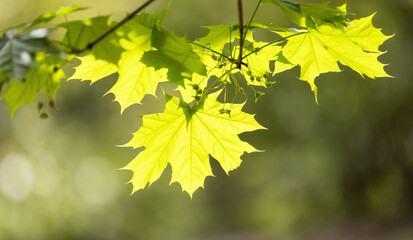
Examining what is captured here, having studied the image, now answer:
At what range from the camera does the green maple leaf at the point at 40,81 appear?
0.61m

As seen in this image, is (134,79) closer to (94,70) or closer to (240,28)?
(94,70)

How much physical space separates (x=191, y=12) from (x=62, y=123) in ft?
10.7

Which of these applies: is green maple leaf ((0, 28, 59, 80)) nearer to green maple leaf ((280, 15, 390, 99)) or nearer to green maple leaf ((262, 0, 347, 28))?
green maple leaf ((262, 0, 347, 28))

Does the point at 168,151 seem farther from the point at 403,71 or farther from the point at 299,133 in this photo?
the point at 299,133

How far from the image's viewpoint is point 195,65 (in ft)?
2.72

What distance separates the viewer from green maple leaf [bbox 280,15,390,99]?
98 cm

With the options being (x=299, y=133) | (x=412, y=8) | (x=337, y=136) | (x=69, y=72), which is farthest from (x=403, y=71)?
(x=69, y=72)

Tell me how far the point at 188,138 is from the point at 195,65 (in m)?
0.31

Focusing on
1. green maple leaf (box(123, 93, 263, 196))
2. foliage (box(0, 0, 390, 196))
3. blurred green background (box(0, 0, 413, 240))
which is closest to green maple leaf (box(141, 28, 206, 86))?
foliage (box(0, 0, 390, 196))

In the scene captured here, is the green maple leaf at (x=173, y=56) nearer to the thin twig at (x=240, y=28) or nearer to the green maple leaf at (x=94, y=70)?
the thin twig at (x=240, y=28)

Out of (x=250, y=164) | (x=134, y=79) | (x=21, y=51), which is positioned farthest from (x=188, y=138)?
(x=250, y=164)

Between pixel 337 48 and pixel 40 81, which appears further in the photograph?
→ pixel 337 48

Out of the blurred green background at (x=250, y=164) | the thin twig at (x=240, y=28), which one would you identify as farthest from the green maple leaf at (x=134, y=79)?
the blurred green background at (x=250, y=164)

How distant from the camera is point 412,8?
5.86 meters
